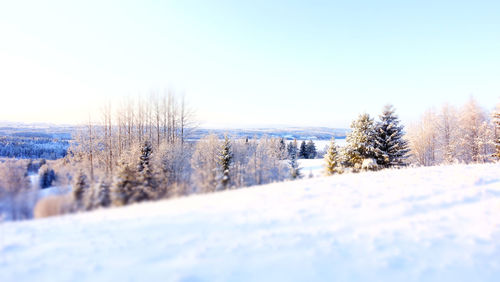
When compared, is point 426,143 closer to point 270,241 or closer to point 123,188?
point 270,241

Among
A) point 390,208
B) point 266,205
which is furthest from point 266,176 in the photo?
point 390,208

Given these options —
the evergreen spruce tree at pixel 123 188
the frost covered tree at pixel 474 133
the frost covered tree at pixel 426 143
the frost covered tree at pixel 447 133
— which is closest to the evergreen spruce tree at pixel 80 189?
the evergreen spruce tree at pixel 123 188

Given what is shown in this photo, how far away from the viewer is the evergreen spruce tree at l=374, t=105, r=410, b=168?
54.9 ft

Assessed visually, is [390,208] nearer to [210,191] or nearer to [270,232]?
[270,232]

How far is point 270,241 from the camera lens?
10.3 feet

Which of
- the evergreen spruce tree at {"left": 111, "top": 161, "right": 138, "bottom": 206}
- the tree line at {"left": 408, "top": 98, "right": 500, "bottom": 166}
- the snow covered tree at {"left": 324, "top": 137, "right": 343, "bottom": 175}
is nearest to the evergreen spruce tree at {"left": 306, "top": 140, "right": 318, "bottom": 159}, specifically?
the tree line at {"left": 408, "top": 98, "right": 500, "bottom": 166}

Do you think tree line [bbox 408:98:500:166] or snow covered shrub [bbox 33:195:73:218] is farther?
tree line [bbox 408:98:500:166]

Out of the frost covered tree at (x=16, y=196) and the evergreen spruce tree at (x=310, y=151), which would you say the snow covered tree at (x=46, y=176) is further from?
the evergreen spruce tree at (x=310, y=151)

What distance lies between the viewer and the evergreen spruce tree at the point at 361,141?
16.7m

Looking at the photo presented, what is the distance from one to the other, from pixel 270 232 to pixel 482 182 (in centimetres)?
627

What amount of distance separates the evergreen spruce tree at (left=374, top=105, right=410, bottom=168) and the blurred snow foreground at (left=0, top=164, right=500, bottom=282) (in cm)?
1271

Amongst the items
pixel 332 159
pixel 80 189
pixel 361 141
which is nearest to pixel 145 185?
pixel 80 189

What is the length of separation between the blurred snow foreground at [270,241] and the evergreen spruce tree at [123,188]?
1.90ft

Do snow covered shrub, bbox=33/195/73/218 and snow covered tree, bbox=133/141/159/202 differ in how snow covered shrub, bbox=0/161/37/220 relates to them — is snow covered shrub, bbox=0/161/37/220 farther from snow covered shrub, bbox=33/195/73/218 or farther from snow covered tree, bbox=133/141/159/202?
snow covered tree, bbox=133/141/159/202
